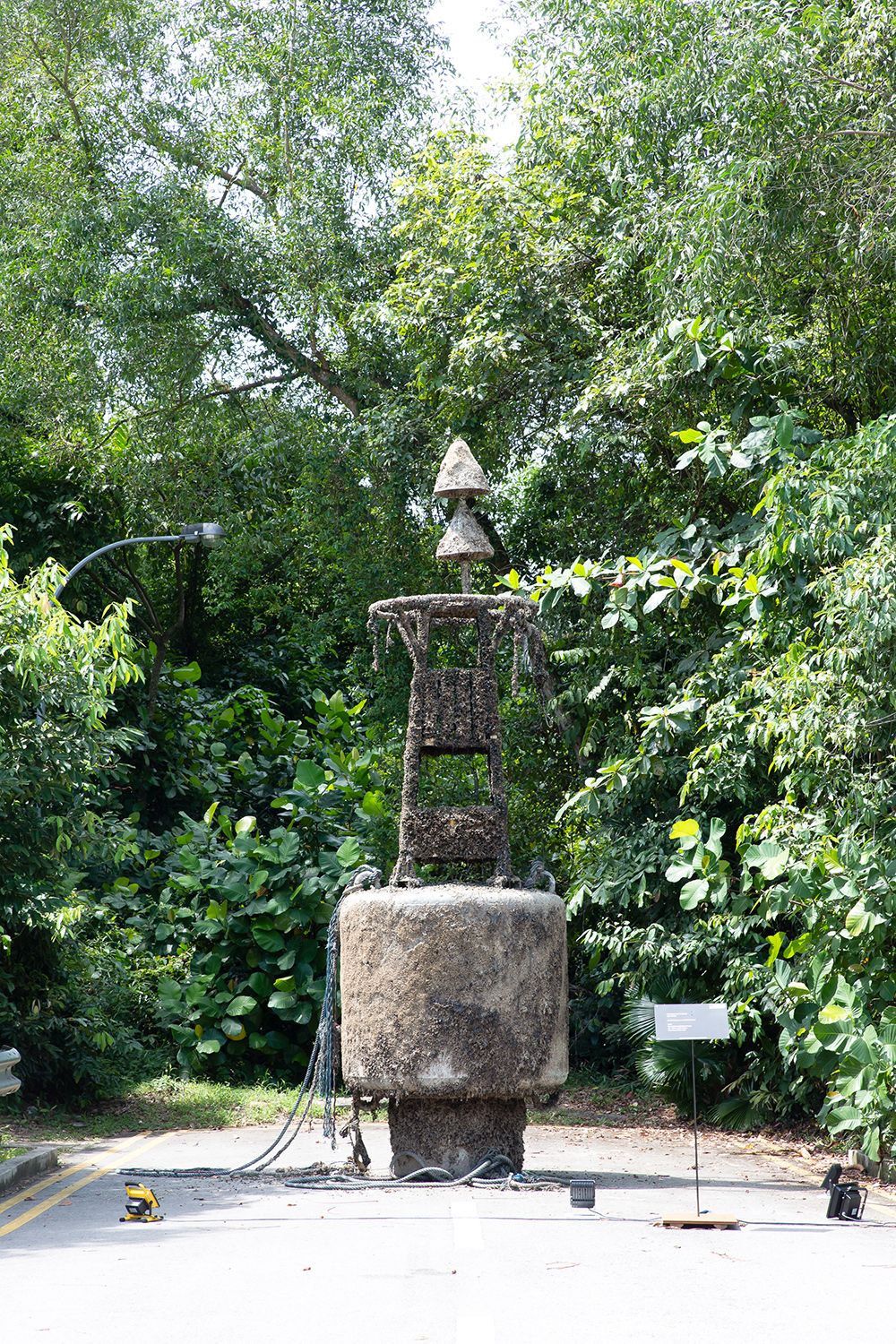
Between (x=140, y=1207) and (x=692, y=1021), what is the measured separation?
3.35 meters

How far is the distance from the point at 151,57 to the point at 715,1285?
17992 mm

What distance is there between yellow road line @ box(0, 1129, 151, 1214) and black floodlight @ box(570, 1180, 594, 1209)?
347 centimetres

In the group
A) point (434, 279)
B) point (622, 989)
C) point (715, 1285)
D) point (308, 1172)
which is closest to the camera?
point (715, 1285)

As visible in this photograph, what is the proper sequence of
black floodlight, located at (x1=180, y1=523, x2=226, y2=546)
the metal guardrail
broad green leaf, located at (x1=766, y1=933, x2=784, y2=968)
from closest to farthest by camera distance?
the metal guardrail → broad green leaf, located at (x1=766, y1=933, x2=784, y2=968) → black floodlight, located at (x1=180, y1=523, x2=226, y2=546)

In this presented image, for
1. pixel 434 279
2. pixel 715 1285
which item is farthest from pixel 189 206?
pixel 715 1285

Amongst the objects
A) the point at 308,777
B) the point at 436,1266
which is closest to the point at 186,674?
the point at 308,777

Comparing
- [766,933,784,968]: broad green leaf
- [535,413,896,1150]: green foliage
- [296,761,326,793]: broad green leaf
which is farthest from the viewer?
[296,761,326,793]: broad green leaf

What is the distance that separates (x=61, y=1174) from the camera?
9.93 m

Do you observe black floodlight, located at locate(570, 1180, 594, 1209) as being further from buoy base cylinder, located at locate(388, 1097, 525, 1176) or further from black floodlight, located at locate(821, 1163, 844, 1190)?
black floodlight, located at locate(821, 1163, 844, 1190)

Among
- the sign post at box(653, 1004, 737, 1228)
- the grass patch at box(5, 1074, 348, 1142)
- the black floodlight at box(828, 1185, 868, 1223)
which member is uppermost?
the sign post at box(653, 1004, 737, 1228)

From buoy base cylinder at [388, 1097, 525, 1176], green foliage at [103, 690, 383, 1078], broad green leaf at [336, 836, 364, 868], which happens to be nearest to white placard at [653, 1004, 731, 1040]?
buoy base cylinder at [388, 1097, 525, 1176]

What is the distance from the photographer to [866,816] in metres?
8.93

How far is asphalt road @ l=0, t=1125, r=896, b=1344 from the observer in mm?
5062

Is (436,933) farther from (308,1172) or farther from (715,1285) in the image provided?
(715,1285)
